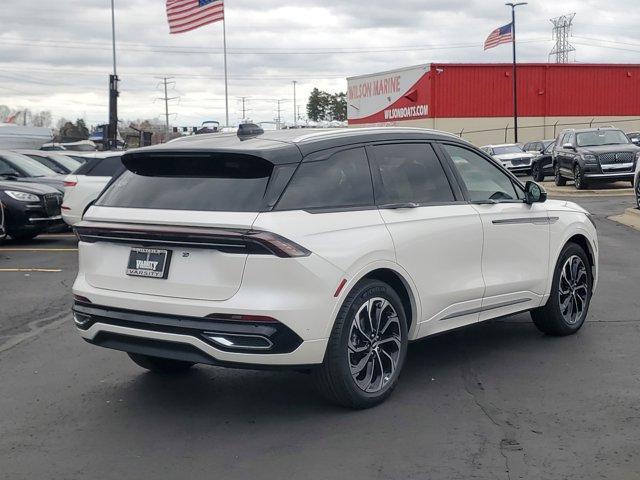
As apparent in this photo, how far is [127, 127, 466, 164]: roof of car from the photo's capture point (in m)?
5.14

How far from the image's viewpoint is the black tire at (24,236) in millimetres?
14617

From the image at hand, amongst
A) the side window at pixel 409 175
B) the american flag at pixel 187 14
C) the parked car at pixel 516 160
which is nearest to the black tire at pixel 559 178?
the parked car at pixel 516 160

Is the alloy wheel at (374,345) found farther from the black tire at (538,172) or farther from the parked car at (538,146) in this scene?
the parked car at (538,146)

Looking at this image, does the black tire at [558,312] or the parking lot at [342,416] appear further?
the black tire at [558,312]

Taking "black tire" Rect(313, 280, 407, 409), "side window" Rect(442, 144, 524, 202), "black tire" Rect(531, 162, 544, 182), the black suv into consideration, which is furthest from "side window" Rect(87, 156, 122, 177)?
"black tire" Rect(531, 162, 544, 182)

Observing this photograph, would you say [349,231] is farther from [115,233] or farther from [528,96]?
[528,96]

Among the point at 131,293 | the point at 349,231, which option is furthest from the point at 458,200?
the point at 131,293

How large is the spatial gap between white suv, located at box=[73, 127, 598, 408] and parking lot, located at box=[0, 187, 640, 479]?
362 mm

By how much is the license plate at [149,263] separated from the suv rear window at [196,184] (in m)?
0.28

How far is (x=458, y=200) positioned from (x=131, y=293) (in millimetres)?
2449

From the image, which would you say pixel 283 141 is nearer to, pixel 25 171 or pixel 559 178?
pixel 25 171

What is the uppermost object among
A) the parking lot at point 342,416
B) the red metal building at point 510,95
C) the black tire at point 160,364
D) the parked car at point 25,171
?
the red metal building at point 510,95

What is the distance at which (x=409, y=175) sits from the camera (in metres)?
5.96

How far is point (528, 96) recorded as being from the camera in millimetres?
56469
